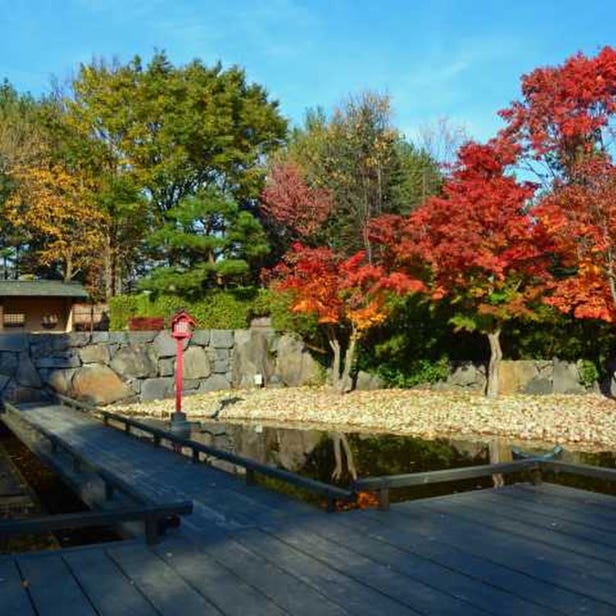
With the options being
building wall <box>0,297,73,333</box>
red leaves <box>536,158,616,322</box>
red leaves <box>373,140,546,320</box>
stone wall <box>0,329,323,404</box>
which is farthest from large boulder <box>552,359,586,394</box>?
building wall <box>0,297,73,333</box>

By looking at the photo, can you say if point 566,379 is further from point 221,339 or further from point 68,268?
point 68,268

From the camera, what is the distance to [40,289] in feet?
81.7

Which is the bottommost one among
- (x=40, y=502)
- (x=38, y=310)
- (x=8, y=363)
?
(x=40, y=502)

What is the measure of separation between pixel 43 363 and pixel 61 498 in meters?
9.09

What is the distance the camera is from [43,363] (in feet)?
53.6

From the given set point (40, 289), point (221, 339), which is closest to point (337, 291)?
point (221, 339)

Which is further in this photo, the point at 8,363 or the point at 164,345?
the point at 164,345

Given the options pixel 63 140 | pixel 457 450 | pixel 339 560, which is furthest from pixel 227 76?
pixel 339 560

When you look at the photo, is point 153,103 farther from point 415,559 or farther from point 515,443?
point 415,559

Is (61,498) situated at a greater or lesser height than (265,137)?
lesser

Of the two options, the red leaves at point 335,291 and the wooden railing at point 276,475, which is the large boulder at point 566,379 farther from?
the wooden railing at point 276,475

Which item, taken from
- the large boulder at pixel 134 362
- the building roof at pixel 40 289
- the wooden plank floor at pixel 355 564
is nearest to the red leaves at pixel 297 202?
the building roof at pixel 40 289

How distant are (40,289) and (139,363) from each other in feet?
32.0

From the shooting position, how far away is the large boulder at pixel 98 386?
16.6 m
